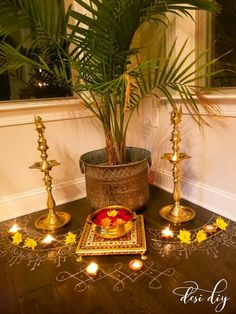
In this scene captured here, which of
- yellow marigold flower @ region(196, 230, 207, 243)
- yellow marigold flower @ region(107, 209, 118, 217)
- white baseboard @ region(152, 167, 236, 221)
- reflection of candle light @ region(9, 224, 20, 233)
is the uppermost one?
yellow marigold flower @ region(107, 209, 118, 217)

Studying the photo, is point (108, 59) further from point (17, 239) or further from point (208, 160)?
point (17, 239)

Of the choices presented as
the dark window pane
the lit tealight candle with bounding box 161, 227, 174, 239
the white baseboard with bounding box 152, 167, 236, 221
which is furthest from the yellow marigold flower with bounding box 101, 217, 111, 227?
the dark window pane

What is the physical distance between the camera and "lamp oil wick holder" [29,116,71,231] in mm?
1331

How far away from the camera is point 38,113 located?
159cm

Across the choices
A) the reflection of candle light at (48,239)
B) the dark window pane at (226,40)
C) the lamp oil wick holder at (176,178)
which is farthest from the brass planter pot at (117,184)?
the dark window pane at (226,40)

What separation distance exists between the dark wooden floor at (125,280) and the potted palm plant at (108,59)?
33 centimetres

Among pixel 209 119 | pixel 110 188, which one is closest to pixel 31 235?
pixel 110 188

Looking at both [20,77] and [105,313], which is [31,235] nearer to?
[105,313]

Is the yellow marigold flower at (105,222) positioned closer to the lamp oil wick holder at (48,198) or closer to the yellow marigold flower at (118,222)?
the yellow marigold flower at (118,222)

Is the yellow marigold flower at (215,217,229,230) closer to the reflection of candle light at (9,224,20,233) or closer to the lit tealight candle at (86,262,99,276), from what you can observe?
the lit tealight candle at (86,262,99,276)

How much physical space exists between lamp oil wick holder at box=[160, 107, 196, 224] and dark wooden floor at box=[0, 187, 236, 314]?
100 millimetres

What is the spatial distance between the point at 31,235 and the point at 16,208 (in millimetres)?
298

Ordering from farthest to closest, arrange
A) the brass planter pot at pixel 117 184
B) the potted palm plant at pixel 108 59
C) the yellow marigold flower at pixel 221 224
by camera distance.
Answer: the brass planter pot at pixel 117 184
the yellow marigold flower at pixel 221 224
the potted palm plant at pixel 108 59

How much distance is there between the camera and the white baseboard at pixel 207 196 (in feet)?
4.68
